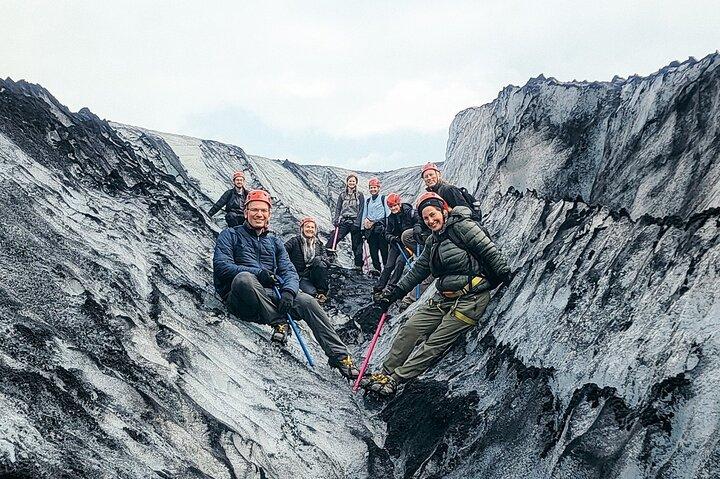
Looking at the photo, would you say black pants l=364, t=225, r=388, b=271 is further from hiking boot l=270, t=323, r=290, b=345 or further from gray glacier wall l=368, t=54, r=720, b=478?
hiking boot l=270, t=323, r=290, b=345

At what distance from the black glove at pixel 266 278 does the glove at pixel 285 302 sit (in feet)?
0.72

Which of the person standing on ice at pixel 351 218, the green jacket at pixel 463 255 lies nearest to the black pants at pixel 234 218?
the person standing on ice at pixel 351 218

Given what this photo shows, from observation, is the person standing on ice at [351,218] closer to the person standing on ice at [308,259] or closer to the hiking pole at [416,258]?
the hiking pole at [416,258]

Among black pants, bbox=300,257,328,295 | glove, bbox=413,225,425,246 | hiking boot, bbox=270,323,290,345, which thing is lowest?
hiking boot, bbox=270,323,290,345

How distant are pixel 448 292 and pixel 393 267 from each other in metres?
3.69

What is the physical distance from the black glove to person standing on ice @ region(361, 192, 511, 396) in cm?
181

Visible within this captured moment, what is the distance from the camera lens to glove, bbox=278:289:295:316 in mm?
7555

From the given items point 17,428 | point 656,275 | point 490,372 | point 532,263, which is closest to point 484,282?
point 532,263

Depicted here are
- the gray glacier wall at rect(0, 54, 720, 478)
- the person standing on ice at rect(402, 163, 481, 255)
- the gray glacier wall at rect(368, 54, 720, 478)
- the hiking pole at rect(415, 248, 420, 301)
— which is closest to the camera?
the gray glacier wall at rect(368, 54, 720, 478)

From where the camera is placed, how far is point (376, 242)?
40.0 ft

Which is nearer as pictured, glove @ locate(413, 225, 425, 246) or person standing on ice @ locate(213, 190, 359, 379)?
person standing on ice @ locate(213, 190, 359, 379)

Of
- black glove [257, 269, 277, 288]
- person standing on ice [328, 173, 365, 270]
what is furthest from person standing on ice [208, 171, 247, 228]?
black glove [257, 269, 277, 288]

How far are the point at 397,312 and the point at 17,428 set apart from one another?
22.0 ft

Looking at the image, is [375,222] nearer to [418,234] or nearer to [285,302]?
[418,234]
